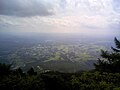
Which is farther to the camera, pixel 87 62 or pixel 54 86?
pixel 87 62

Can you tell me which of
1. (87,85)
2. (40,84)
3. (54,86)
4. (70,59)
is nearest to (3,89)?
(40,84)

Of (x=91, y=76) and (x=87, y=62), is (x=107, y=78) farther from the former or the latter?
(x=87, y=62)

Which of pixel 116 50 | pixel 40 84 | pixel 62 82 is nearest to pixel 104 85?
pixel 62 82

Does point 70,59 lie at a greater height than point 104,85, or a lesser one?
lesser

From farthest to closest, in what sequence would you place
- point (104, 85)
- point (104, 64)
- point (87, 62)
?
point (87, 62) → point (104, 64) → point (104, 85)

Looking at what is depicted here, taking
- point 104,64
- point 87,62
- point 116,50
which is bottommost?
point 87,62

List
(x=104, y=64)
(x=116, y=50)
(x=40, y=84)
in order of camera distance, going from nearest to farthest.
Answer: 1. (x=40, y=84)
2. (x=104, y=64)
3. (x=116, y=50)

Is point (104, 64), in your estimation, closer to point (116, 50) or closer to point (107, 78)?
point (116, 50)

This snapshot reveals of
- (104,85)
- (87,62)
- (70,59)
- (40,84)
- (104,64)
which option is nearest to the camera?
(104,85)

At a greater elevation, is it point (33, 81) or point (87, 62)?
point (33, 81)
